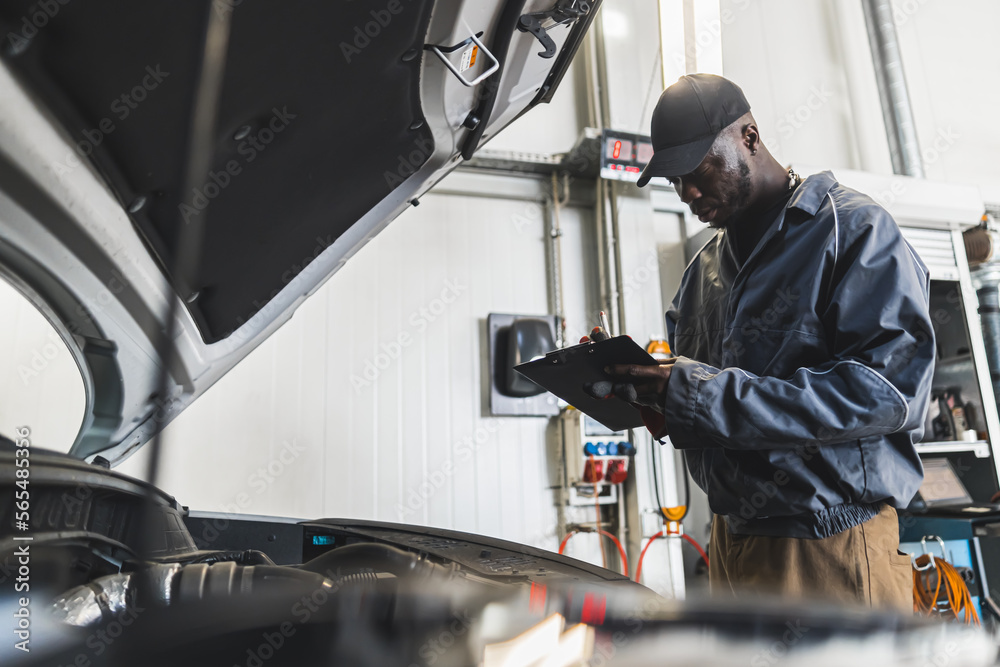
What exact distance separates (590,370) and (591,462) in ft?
6.87

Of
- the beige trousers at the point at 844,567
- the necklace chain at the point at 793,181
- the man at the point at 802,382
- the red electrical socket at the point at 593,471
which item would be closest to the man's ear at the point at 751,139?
the man at the point at 802,382

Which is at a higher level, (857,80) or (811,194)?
(857,80)

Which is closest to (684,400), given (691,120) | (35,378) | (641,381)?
(641,381)

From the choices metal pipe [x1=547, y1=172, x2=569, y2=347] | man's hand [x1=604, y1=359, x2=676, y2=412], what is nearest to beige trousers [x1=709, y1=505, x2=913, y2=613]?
man's hand [x1=604, y1=359, x2=676, y2=412]

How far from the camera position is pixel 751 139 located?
1276 millimetres

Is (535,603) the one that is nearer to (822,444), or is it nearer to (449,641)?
(449,641)

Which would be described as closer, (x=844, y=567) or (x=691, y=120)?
(x=844, y=567)

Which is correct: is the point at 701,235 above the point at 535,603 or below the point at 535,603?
above

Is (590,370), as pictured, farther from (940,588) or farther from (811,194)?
(940,588)

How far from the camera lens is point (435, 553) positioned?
898 millimetres

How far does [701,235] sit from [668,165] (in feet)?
8.36

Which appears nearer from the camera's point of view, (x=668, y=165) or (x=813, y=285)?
(x=813, y=285)

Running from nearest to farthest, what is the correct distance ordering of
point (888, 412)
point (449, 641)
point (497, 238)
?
point (449, 641) → point (888, 412) → point (497, 238)

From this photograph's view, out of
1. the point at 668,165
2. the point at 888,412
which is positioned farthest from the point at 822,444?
the point at 668,165
